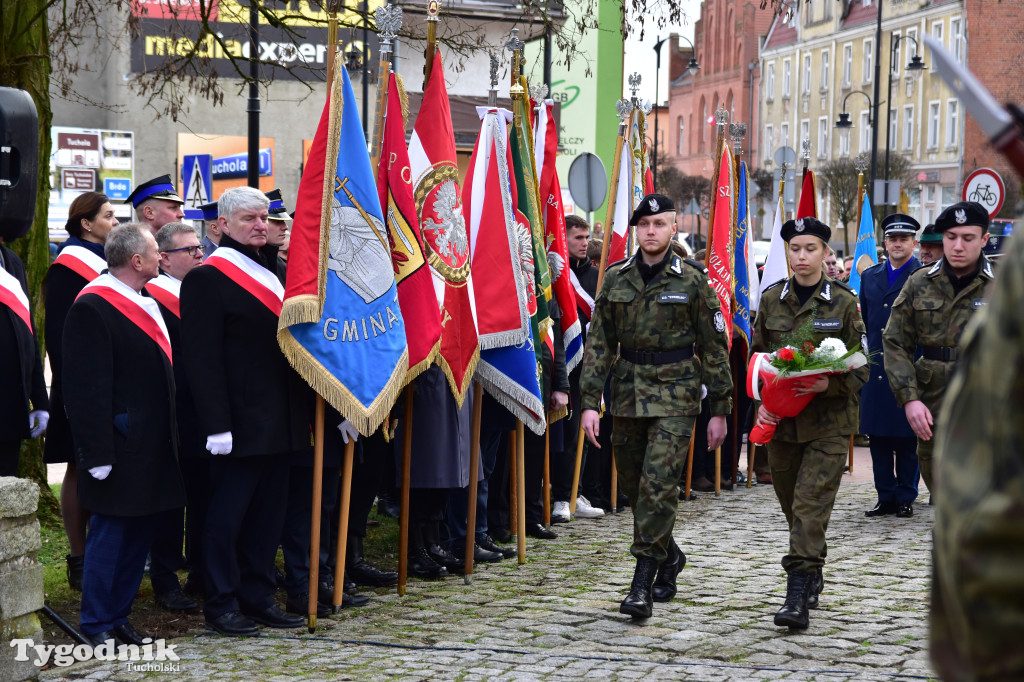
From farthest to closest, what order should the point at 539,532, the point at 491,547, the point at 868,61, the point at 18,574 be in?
the point at 868,61 → the point at 539,532 → the point at 491,547 → the point at 18,574

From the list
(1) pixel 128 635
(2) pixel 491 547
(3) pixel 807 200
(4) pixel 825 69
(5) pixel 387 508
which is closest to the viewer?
(1) pixel 128 635

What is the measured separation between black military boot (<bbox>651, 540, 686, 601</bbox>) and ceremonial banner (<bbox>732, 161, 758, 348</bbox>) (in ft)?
14.5

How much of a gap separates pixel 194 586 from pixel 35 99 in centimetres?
406

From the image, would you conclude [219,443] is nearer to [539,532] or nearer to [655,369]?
[655,369]

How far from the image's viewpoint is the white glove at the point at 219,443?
237 inches

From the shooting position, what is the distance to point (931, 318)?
7.85 meters

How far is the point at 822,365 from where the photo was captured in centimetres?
642

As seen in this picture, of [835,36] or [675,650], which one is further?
[835,36]

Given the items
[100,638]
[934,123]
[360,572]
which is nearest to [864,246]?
[360,572]

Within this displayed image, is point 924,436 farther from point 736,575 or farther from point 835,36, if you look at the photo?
point 835,36

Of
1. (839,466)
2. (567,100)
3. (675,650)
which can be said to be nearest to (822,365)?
(839,466)

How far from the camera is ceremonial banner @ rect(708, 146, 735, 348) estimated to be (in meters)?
11.4

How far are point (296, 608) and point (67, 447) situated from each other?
1.73 meters

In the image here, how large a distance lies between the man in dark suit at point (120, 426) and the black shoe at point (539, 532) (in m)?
3.54
